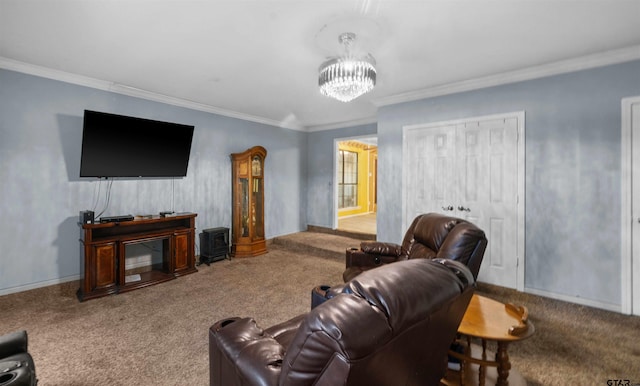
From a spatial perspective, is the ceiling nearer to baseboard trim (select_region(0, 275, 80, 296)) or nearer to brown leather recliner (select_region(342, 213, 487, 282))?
brown leather recliner (select_region(342, 213, 487, 282))

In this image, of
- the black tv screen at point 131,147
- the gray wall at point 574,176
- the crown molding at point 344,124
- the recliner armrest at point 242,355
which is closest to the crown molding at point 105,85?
the black tv screen at point 131,147

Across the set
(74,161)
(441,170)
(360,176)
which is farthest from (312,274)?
(360,176)

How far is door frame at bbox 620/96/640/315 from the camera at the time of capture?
9.04ft

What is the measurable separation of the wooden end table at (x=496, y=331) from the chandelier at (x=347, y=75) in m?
1.88

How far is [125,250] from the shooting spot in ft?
12.3

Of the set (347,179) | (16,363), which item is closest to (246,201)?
(16,363)

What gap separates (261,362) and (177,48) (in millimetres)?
2878

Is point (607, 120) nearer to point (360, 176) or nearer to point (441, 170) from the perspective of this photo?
point (441, 170)

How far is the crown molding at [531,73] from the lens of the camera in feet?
9.14

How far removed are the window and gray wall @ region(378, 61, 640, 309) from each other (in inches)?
206

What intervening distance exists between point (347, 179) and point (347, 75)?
21.7 ft

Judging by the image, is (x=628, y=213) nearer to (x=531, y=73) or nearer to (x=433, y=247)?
(x=531, y=73)

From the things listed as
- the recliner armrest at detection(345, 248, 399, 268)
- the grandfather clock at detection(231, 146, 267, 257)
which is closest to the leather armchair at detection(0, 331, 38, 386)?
the recliner armrest at detection(345, 248, 399, 268)

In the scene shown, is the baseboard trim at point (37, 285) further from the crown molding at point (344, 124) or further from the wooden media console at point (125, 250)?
the crown molding at point (344, 124)
